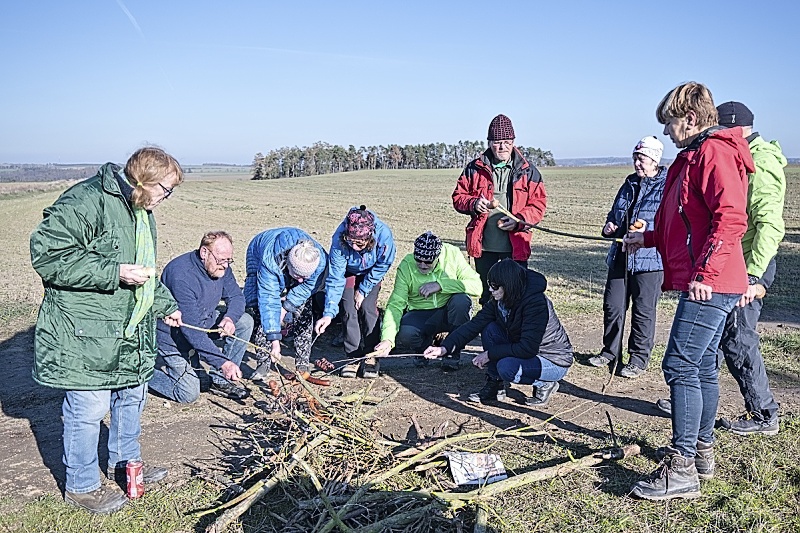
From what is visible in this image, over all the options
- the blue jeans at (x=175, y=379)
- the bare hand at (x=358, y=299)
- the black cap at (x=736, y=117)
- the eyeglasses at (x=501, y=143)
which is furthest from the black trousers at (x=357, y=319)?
the black cap at (x=736, y=117)

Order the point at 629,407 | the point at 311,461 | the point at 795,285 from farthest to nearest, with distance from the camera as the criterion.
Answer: the point at 795,285
the point at 629,407
the point at 311,461

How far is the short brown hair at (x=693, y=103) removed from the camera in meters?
3.05

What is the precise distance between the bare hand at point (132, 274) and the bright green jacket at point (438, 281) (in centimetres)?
264

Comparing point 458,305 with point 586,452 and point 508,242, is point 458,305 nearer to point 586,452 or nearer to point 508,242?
point 508,242

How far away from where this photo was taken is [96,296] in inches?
121

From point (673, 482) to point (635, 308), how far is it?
2195mm

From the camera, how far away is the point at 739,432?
13.3ft

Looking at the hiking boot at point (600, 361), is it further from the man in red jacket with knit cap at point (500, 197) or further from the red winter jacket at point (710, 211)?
the red winter jacket at point (710, 211)

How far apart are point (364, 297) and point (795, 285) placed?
6.35 metres

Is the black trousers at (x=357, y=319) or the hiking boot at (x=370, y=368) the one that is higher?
the black trousers at (x=357, y=319)

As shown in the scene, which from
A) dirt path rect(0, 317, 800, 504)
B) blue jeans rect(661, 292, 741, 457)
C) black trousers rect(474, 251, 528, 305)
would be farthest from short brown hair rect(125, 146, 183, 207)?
black trousers rect(474, 251, 528, 305)

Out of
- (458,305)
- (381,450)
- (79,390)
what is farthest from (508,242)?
(79,390)

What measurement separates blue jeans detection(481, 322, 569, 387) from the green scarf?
7.85ft

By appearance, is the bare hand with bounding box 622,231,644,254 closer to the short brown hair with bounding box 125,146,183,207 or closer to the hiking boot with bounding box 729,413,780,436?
the hiking boot with bounding box 729,413,780,436
